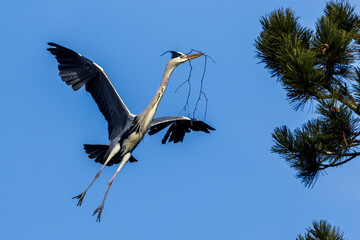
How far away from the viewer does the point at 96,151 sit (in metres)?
7.93

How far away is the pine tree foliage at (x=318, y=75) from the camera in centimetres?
647

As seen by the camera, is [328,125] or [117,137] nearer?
[328,125]

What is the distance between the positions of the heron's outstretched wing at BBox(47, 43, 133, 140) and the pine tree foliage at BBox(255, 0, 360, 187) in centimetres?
196

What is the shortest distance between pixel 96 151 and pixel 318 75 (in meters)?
3.14

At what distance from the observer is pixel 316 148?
711 cm

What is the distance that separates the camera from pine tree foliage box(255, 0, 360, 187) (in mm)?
6469

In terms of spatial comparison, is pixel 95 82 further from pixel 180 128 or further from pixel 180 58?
pixel 180 128

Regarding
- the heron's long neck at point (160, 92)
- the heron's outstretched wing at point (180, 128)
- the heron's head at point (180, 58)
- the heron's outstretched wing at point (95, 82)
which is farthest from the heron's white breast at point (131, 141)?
the heron's outstretched wing at point (180, 128)

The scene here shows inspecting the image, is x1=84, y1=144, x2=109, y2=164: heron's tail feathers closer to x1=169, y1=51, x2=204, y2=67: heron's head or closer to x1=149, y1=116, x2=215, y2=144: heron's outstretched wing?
x1=149, y1=116, x2=215, y2=144: heron's outstretched wing

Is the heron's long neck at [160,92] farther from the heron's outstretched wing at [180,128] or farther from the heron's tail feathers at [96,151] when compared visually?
the heron's outstretched wing at [180,128]

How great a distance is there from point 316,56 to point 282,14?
0.67m

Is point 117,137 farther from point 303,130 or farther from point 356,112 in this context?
point 356,112

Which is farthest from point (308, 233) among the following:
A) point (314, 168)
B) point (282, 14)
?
point (282, 14)

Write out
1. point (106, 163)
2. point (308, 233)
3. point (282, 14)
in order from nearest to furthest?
point (308, 233) → point (282, 14) → point (106, 163)
